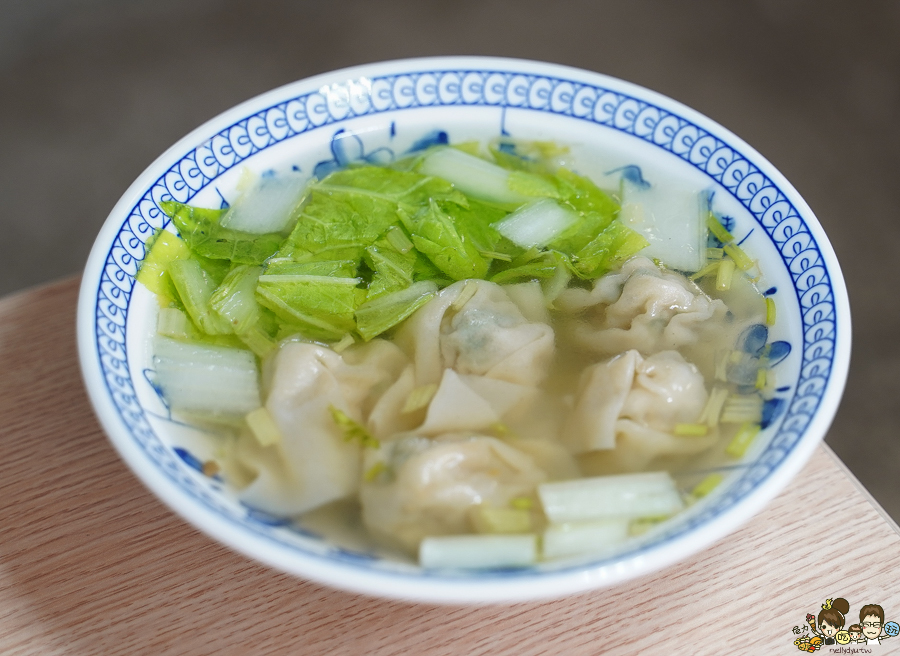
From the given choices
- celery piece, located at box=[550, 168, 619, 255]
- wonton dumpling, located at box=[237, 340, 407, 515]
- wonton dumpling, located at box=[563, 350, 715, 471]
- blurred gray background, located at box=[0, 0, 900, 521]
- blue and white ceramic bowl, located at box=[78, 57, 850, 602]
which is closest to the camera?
blue and white ceramic bowl, located at box=[78, 57, 850, 602]

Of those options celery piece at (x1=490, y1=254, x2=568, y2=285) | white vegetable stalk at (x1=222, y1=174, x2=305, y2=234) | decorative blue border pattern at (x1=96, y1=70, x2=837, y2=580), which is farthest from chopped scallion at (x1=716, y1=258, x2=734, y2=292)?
white vegetable stalk at (x1=222, y1=174, x2=305, y2=234)

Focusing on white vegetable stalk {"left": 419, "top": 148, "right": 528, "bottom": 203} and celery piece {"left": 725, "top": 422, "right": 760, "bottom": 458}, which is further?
white vegetable stalk {"left": 419, "top": 148, "right": 528, "bottom": 203}

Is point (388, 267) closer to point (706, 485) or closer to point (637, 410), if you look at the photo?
point (637, 410)

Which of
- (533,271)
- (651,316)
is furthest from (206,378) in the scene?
(651,316)

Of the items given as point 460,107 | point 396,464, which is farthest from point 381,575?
point 460,107

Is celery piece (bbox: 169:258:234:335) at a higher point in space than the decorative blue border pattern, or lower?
lower

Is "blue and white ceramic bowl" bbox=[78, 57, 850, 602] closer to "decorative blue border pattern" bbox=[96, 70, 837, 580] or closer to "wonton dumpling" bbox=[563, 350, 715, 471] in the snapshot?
"decorative blue border pattern" bbox=[96, 70, 837, 580]

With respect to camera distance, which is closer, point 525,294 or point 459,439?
point 459,439

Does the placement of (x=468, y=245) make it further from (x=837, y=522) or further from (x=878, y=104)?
(x=878, y=104)
